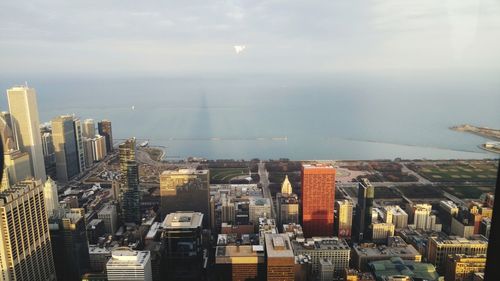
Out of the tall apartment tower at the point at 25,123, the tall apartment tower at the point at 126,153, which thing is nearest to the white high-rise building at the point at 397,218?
the tall apartment tower at the point at 126,153

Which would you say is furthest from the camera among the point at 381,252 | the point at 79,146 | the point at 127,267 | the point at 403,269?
the point at 79,146

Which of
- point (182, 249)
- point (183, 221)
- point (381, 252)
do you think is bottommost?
point (381, 252)

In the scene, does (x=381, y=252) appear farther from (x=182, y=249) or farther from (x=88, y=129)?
(x=88, y=129)

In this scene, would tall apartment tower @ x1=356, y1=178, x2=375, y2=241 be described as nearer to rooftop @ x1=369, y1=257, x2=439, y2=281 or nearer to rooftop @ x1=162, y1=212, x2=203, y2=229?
rooftop @ x1=369, y1=257, x2=439, y2=281

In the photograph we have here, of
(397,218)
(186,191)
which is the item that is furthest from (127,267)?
(397,218)

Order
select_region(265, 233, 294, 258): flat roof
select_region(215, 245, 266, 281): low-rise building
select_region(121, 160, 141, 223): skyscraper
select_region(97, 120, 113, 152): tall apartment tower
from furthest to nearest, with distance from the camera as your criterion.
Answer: select_region(97, 120, 113, 152): tall apartment tower, select_region(121, 160, 141, 223): skyscraper, select_region(215, 245, 266, 281): low-rise building, select_region(265, 233, 294, 258): flat roof

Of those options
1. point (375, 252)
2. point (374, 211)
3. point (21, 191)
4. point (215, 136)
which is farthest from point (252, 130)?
point (21, 191)

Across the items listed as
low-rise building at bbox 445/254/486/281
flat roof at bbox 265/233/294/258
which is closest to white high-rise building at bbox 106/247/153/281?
flat roof at bbox 265/233/294/258
